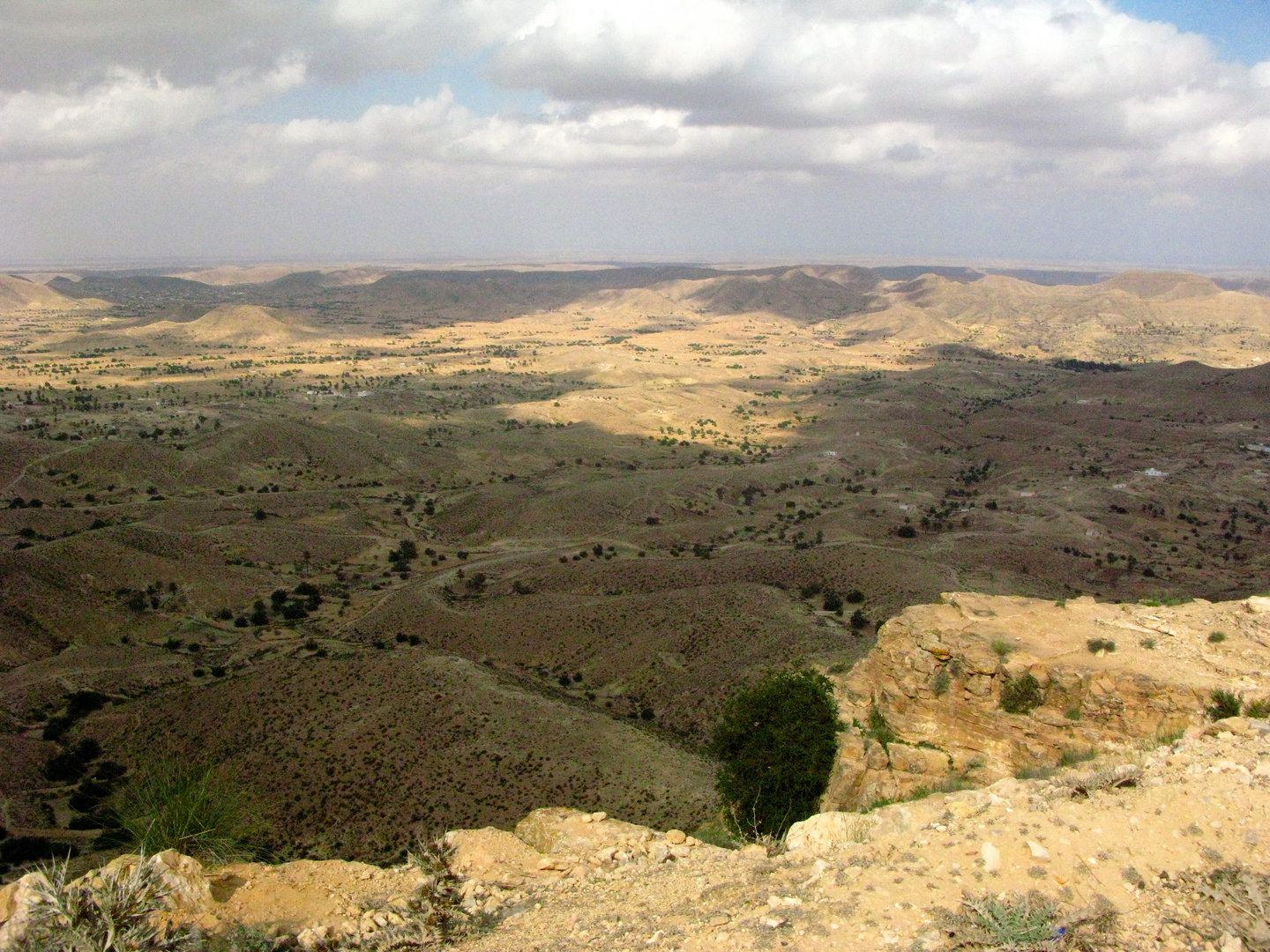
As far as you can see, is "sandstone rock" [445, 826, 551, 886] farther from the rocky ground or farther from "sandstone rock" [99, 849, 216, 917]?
"sandstone rock" [99, 849, 216, 917]

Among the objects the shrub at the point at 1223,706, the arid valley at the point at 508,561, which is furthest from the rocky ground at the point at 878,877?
the arid valley at the point at 508,561

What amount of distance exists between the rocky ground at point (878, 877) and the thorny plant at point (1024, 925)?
0.20 ft

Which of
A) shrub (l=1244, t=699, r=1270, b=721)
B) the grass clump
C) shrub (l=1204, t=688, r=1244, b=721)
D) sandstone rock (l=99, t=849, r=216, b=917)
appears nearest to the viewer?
sandstone rock (l=99, t=849, r=216, b=917)

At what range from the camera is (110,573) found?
47.4 metres

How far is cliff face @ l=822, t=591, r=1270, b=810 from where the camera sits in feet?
49.7

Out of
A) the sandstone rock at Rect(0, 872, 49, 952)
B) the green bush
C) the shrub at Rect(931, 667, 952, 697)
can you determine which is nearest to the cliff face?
the shrub at Rect(931, 667, 952, 697)

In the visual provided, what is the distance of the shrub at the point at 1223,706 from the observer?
13.8m

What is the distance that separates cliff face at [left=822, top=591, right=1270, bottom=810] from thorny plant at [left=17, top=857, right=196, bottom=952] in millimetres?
13010

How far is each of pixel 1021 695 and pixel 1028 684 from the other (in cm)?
30

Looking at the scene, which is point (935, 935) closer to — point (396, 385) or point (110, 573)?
point (110, 573)

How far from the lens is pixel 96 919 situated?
812 centimetres

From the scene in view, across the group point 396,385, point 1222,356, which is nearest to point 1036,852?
point 396,385

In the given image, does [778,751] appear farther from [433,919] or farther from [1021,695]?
[433,919]

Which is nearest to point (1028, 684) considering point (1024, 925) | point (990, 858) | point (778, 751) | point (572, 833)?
point (778, 751)
